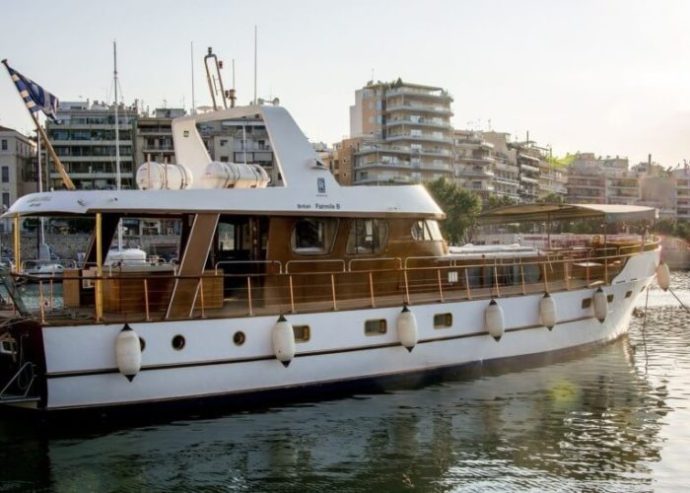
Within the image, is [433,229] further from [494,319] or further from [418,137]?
[418,137]

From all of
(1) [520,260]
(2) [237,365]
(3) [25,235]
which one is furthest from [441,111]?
(2) [237,365]

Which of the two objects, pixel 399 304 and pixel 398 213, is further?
pixel 398 213

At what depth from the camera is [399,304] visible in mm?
15625

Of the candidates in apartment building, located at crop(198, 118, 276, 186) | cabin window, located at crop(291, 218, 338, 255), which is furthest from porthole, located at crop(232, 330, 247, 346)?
apartment building, located at crop(198, 118, 276, 186)

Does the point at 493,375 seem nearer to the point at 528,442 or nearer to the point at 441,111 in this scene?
the point at 528,442

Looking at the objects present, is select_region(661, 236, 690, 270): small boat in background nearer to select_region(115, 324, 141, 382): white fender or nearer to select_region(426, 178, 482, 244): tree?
select_region(426, 178, 482, 244): tree

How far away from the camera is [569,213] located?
22.0m

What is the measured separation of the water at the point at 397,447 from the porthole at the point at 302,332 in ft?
4.15

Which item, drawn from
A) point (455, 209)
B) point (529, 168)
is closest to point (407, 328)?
point (455, 209)

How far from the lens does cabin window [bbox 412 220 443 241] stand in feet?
56.7

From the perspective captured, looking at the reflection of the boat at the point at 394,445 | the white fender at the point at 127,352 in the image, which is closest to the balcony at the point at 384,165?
the reflection of the boat at the point at 394,445

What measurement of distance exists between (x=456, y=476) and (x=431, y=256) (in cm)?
705

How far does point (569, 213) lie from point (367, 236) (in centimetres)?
802

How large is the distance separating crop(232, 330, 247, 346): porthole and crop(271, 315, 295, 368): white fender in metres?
0.53
